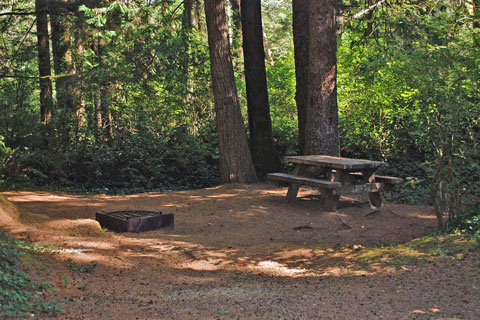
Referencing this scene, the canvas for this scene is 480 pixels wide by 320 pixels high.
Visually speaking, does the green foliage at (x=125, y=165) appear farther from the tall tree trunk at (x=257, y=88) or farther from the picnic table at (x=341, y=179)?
the picnic table at (x=341, y=179)

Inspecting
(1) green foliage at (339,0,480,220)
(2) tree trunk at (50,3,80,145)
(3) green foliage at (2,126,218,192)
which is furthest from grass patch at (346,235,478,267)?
(2) tree trunk at (50,3,80,145)

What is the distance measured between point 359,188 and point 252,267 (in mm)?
3671

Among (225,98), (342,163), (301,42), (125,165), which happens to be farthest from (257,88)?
(342,163)

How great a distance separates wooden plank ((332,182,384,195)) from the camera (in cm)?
919

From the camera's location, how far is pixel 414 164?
12992mm

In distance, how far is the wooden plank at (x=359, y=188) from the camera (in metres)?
9.19

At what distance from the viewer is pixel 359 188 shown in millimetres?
9320

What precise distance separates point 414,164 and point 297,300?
9.07 metres

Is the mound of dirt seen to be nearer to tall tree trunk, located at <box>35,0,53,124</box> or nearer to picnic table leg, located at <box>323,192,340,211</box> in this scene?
picnic table leg, located at <box>323,192,340,211</box>

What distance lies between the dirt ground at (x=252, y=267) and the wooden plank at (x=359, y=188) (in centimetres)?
40

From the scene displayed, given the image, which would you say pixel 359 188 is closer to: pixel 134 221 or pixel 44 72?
pixel 134 221

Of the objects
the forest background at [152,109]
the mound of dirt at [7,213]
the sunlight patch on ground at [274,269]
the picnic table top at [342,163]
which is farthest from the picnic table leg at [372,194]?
the mound of dirt at [7,213]

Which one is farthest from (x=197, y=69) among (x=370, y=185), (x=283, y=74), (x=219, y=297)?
(x=219, y=297)

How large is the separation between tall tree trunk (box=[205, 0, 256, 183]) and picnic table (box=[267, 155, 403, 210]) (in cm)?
209
